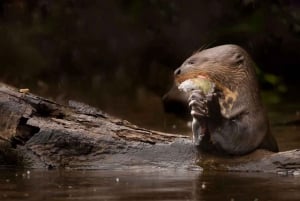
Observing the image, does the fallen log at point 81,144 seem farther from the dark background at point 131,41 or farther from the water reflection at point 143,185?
the dark background at point 131,41

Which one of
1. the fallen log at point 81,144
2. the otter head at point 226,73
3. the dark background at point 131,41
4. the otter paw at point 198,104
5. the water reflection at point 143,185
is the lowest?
the water reflection at point 143,185

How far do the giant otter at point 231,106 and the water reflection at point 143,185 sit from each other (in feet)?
0.64

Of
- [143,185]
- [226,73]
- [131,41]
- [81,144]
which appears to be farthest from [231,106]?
[131,41]

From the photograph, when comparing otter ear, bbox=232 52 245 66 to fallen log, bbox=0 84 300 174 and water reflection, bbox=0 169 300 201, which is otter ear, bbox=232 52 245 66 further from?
water reflection, bbox=0 169 300 201

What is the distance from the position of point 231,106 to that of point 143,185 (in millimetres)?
795

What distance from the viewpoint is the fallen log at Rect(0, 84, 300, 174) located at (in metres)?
6.07

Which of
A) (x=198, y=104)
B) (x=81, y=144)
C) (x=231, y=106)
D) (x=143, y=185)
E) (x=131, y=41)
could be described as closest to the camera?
(x=143, y=185)

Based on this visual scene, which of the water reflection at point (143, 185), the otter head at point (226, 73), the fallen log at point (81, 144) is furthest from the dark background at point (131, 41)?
the water reflection at point (143, 185)

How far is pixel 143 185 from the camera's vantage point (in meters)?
5.50

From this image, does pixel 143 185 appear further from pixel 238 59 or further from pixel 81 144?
pixel 238 59

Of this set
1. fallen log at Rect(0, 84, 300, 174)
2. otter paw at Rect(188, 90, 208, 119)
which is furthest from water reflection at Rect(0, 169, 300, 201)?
otter paw at Rect(188, 90, 208, 119)

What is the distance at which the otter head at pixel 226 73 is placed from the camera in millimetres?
5969

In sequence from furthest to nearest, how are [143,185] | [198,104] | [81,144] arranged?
[81,144] → [198,104] → [143,185]

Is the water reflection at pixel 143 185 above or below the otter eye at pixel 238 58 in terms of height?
below
